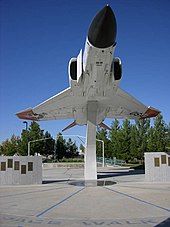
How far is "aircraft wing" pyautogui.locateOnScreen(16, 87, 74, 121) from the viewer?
17.0 m

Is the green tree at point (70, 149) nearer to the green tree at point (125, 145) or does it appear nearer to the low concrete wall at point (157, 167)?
the green tree at point (125, 145)

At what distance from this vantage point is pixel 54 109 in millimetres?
19219

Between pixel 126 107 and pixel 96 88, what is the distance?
17.6 ft

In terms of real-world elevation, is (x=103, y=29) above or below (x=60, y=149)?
above

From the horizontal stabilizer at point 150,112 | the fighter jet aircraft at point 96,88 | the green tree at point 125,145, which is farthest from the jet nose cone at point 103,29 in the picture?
the green tree at point 125,145

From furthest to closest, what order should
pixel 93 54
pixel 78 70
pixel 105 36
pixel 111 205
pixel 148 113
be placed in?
pixel 148 113 → pixel 78 70 → pixel 93 54 → pixel 105 36 → pixel 111 205

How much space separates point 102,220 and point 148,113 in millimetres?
15259

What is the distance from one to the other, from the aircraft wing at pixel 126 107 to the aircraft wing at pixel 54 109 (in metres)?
3.12

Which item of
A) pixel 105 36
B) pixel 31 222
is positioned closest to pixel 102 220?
pixel 31 222

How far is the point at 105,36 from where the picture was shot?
1088cm

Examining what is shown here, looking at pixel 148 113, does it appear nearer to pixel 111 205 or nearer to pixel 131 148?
pixel 111 205

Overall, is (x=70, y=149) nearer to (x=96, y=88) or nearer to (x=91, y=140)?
(x=91, y=140)

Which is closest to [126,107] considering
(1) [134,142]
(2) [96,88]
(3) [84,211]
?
(2) [96,88]

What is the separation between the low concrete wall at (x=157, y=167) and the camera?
1594 cm
